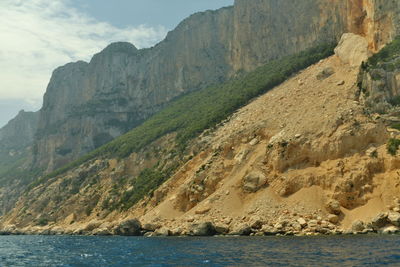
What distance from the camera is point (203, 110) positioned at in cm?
12256

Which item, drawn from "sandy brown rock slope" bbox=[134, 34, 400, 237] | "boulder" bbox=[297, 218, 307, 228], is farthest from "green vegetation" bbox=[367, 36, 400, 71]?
"boulder" bbox=[297, 218, 307, 228]

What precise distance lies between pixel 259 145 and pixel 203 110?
52721 millimetres

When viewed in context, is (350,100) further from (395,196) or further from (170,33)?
(170,33)

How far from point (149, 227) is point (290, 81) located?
161 ft

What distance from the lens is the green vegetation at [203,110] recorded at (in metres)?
98.9

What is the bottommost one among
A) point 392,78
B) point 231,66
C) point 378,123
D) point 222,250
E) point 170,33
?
point 222,250

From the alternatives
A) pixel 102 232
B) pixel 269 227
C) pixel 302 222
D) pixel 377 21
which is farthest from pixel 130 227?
pixel 377 21

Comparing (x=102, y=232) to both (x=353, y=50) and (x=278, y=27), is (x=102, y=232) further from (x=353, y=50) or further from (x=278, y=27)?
(x=278, y=27)

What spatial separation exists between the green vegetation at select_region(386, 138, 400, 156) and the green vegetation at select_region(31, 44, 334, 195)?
46.9m

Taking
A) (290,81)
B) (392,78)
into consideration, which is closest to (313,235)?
(392,78)

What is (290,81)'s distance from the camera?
9562 cm

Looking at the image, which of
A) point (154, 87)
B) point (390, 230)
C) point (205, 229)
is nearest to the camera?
point (390, 230)

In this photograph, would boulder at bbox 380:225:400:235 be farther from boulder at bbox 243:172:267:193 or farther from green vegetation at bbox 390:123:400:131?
green vegetation at bbox 390:123:400:131

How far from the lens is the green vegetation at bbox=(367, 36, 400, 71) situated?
68.1 metres
